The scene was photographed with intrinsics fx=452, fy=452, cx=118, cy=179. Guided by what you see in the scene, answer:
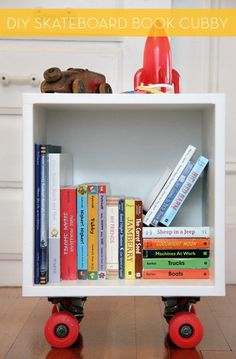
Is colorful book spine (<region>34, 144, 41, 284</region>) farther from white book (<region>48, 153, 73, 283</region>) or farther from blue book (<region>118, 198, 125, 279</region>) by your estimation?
blue book (<region>118, 198, 125, 279</region>)

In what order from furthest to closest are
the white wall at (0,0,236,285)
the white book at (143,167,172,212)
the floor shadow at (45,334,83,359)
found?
the white wall at (0,0,236,285), the white book at (143,167,172,212), the floor shadow at (45,334,83,359)

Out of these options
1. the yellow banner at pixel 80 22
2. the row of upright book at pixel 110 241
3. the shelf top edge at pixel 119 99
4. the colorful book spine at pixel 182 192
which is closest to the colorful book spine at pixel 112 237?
the row of upright book at pixel 110 241

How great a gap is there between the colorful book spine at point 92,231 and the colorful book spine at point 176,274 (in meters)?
0.12

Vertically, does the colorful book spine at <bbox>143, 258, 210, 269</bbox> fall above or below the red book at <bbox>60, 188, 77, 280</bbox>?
below

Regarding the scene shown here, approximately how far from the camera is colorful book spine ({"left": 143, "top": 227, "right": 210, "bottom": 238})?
103 centimetres

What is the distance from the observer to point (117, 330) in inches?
44.2

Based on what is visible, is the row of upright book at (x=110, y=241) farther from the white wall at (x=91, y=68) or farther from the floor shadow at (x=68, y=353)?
the white wall at (x=91, y=68)

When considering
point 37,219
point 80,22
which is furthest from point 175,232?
point 80,22

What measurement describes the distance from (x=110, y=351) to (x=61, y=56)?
1050 mm

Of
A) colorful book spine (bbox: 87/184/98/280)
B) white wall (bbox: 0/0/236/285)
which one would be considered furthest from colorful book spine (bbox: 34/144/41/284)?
white wall (bbox: 0/0/236/285)

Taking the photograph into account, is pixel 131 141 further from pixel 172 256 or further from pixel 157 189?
pixel 172 256

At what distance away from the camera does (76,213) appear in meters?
1.02

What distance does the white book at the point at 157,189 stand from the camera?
1089 mm

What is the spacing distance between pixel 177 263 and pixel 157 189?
186mm
